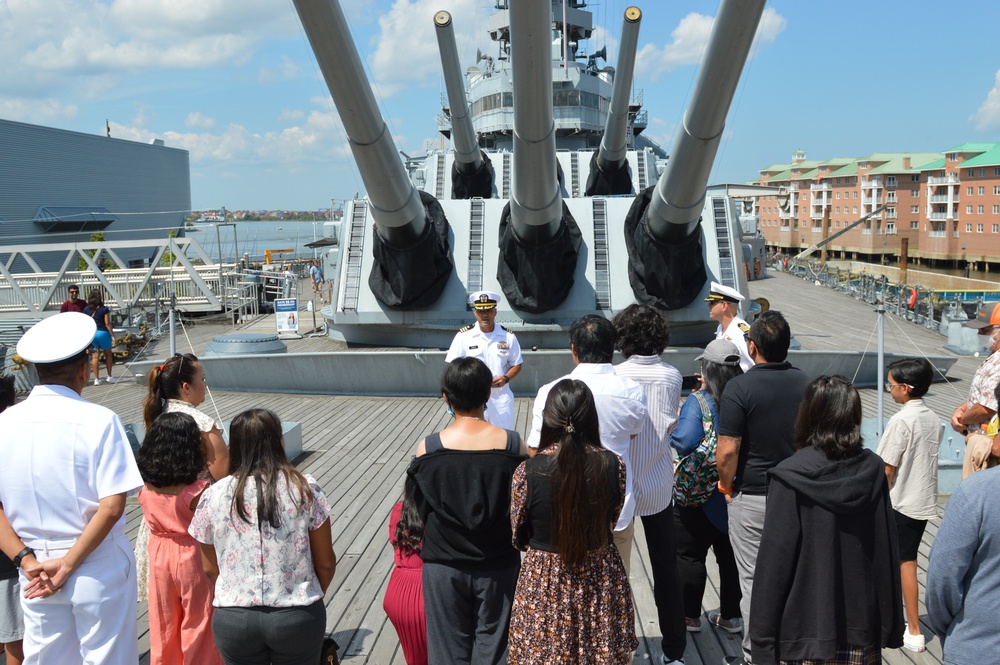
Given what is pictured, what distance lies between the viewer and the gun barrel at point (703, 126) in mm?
5332

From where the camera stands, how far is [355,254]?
30.0 ft

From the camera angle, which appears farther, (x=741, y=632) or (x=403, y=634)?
(x=741, y=632)

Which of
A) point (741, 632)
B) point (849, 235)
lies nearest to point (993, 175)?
point (849, 235)

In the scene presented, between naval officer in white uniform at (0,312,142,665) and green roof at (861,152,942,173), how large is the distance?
221ft

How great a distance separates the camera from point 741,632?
3.31 metres

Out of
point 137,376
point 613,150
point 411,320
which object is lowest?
point 137,376

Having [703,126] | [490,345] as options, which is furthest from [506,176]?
[490,345]

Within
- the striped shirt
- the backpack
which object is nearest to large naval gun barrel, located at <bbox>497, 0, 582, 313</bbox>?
the striped shirt

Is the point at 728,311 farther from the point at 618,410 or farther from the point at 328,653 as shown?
the point at 328,653

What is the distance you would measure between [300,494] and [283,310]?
8.54 m

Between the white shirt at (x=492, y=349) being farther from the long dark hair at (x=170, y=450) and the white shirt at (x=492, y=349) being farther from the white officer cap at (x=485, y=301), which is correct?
the long dark hair at (x=170, y=450)

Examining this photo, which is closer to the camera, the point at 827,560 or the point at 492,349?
the point at 827,560

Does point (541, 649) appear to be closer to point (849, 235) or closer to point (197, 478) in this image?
point (197, 478)

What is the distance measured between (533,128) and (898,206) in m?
63.6
